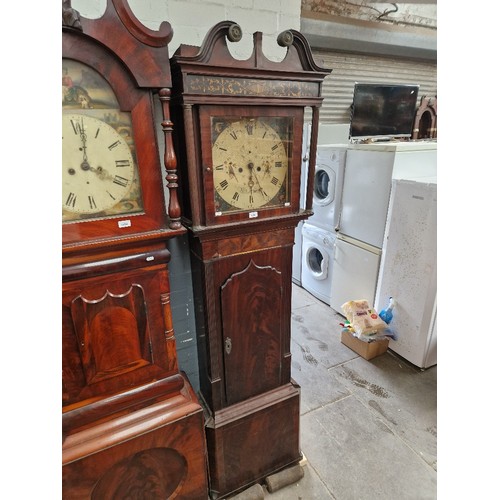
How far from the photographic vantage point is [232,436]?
1396 millimetres

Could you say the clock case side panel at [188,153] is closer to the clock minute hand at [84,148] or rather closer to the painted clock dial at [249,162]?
the painted clock dial at [249,162]

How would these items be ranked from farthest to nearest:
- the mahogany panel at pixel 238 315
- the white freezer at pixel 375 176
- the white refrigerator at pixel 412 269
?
the white freezer at pixel 375 176
the white refrigerator at pixel 412 269
the mahogany panel at pixel 238 315

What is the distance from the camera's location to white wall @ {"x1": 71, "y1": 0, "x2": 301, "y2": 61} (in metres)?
1.15

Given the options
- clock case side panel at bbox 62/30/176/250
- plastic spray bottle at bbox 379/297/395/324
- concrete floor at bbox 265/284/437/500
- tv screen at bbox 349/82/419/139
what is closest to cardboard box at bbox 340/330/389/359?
concrete floor at bbox 265/284/437/500

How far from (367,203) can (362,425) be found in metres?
1.58

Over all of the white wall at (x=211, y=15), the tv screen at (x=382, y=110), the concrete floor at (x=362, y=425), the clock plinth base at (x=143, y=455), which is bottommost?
the concrete floor at (x=362, y=425)

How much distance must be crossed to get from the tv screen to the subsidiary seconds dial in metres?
3.75

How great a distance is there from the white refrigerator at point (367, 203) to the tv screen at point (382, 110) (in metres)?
1.65

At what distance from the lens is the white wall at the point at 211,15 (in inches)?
45.3

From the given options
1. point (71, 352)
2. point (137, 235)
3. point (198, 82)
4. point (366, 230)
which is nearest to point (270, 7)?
point (198, 82)

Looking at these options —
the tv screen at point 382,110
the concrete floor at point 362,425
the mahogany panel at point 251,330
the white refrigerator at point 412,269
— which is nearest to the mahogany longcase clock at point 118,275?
the mahogany panel at point 251,330

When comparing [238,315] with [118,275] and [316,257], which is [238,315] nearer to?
[118,275]

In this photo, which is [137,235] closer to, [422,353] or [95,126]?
[95,126]

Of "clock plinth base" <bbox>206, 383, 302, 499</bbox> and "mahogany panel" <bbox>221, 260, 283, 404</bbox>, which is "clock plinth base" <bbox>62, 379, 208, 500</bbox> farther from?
"mahogany panel" <bbox>221, 260, 283, 404</bbox>
